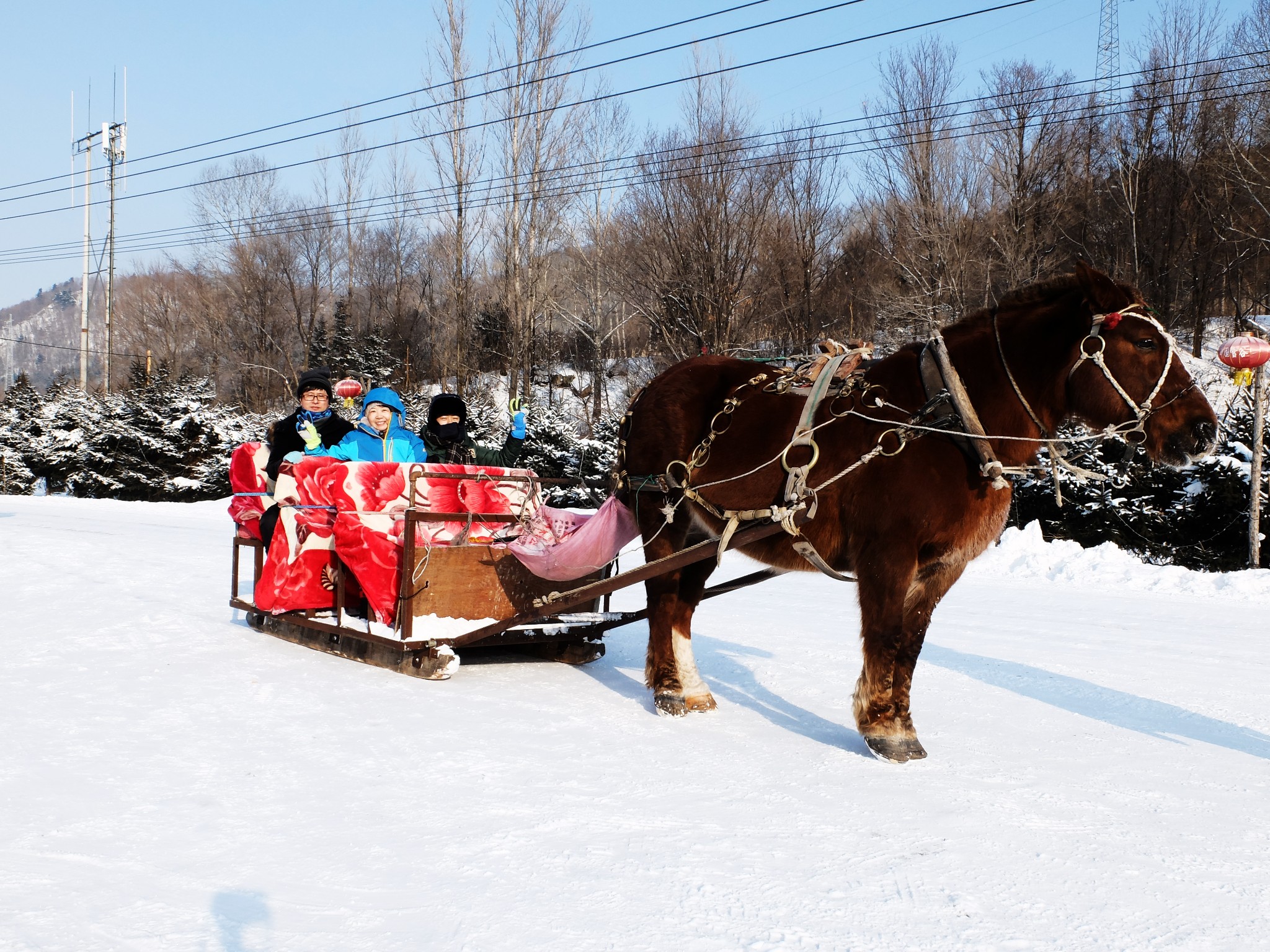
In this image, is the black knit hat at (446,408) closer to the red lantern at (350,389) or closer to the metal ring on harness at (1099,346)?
the red lantern at (350,389)

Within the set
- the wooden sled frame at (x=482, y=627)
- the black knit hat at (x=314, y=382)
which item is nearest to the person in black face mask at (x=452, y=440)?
the black knit hat at (x=314, y=382)

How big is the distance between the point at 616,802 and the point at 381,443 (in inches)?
140

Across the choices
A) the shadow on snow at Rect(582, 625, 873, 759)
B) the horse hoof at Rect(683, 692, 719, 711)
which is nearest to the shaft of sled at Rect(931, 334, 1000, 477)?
the shadow on snow at Rect(582, 625, 873, 759)

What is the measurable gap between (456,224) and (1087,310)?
72.2 feet

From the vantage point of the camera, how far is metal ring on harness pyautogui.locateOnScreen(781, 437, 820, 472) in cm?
441

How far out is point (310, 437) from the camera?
21.6 feet

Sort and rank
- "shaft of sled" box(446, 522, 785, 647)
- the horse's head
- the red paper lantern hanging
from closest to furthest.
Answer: the horse's head < "shaft of sled" box(446, 522, 785, 647) < the red paper lantern hanging

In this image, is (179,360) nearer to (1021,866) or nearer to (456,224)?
(456,224)

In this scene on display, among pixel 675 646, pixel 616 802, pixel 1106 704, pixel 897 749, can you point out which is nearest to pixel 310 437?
pixel 675 646

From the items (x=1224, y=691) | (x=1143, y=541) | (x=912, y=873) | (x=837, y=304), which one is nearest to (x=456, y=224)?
(x=837, y=304)

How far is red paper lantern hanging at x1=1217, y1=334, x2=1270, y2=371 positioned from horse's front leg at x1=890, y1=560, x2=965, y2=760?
6435 millimetres

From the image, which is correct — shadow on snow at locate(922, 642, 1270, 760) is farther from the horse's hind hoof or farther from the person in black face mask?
the person in black face mask

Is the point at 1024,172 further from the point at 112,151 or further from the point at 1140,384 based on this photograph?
the point at 112,151

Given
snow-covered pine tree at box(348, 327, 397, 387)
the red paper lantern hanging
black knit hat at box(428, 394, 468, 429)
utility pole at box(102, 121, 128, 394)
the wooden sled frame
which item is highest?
utility pole at box(102, 121, 128, 394)
